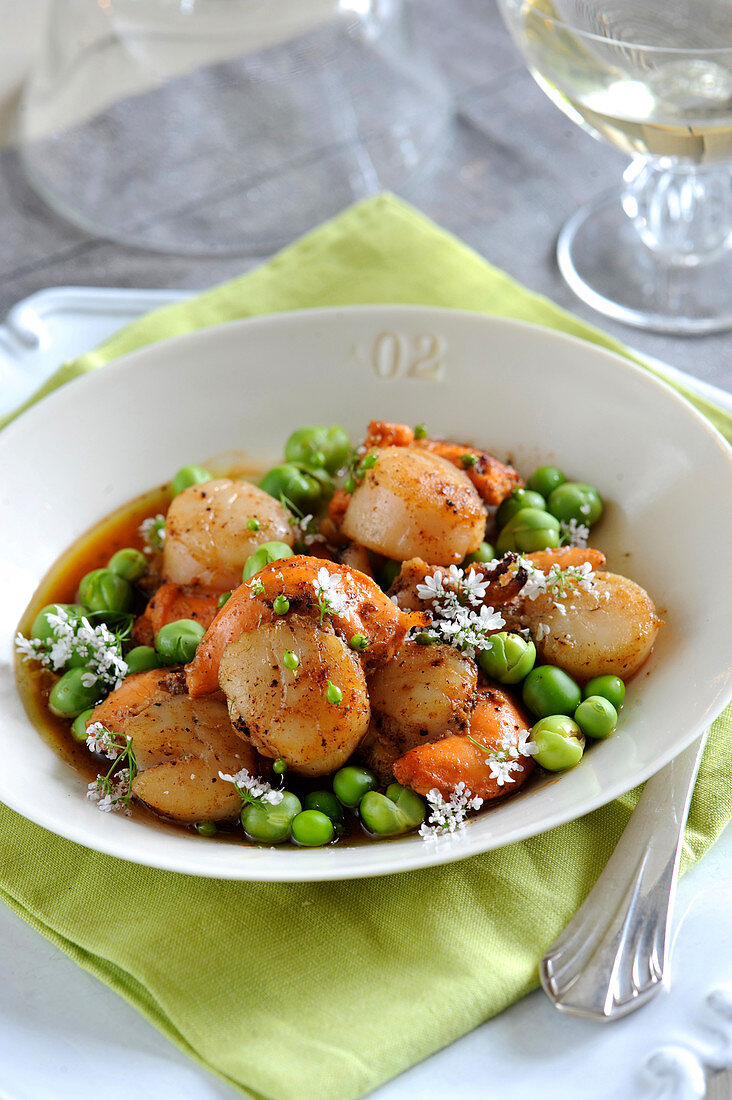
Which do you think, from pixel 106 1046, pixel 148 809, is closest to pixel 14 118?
pixel 148 809

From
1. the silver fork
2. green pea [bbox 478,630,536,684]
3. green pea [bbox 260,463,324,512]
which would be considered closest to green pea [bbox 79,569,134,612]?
green pea [bbox 260,463,324,512]

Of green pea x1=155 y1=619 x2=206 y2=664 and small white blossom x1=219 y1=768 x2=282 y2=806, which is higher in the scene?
green pea x1=155 y1=619 x2=206 y2=664

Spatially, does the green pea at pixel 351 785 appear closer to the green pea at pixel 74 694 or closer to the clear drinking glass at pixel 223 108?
the green pea at pixel 74 694

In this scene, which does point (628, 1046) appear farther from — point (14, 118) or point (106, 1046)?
point (14, 118)

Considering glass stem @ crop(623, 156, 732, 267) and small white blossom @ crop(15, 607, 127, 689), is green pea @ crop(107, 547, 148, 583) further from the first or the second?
glass stem @ crop(623, 156, 732, 267)

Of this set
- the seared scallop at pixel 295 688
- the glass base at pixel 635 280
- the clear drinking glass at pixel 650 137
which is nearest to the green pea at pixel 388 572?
the seared scallop at pixel 295 688

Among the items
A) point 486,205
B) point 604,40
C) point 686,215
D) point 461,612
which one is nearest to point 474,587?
point 461,612
